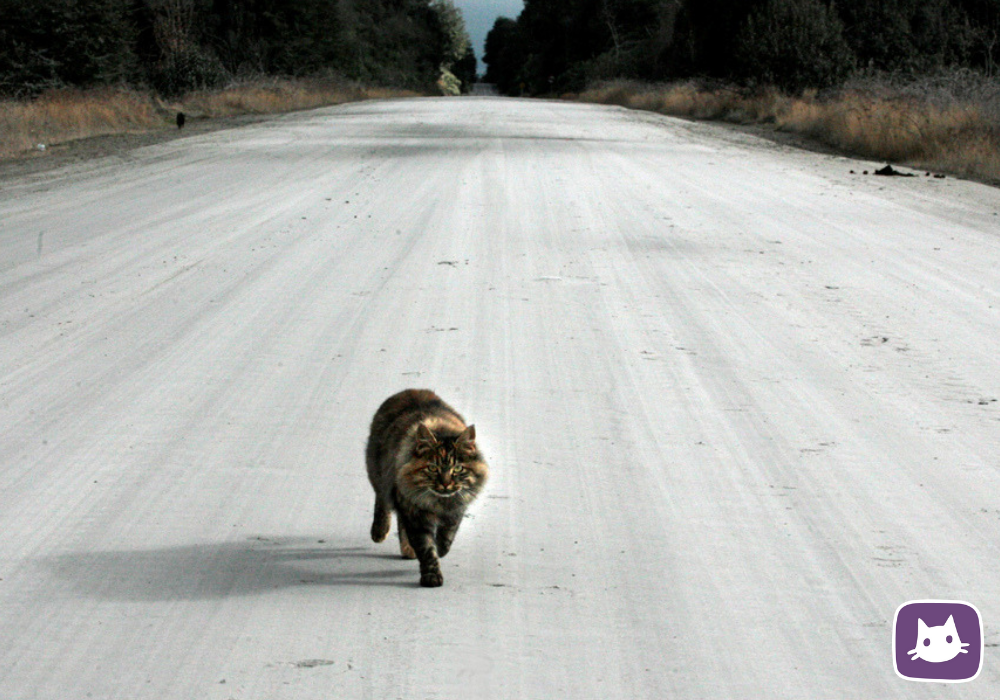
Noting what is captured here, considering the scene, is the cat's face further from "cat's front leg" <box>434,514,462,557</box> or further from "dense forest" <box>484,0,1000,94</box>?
"dense forest" <box>484,0,1000,94</box>

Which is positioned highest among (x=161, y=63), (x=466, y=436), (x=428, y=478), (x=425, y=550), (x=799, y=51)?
(x=799, y=51)

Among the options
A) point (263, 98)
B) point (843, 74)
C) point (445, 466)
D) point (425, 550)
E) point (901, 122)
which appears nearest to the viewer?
point (445, 466)

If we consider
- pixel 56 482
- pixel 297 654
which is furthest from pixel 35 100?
pixel 297 654

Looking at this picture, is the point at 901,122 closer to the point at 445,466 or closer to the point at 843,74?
the point at 843,74

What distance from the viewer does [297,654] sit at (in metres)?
3.69

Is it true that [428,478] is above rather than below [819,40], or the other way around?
below

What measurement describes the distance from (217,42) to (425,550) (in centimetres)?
4974

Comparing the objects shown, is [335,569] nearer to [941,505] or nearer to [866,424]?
[941,505]

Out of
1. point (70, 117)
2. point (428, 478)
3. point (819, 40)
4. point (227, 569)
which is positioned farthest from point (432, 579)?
point (819, 40)

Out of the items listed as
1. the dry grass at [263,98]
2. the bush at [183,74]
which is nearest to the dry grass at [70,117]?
the dry grass at [263,98]

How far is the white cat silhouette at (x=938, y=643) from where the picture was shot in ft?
12.2

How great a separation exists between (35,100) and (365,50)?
155 ft

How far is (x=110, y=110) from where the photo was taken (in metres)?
25.9

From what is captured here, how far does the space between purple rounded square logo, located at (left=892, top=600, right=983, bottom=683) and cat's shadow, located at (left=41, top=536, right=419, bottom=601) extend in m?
1.57
